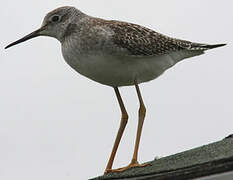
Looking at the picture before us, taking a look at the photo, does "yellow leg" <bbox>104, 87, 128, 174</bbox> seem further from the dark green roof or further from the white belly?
the dark green roof

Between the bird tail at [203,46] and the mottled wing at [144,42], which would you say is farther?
the bird tail at [203,46]

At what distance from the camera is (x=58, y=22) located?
32.9ft

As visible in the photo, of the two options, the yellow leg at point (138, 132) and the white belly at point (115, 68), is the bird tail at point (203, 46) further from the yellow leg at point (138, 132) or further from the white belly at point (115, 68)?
the yellow leg at point (138, 132)

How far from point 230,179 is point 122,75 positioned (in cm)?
339

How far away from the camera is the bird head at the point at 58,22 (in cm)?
989

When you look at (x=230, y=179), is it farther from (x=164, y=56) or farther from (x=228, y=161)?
(x=164, y=56)

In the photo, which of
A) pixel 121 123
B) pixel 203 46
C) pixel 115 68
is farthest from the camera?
pixel 203 46

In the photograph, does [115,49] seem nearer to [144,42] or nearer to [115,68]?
[115,68]

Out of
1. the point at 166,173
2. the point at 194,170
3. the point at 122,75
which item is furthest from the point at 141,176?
the point at 122,75

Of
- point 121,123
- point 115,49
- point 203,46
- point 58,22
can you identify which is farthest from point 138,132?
point 58,22

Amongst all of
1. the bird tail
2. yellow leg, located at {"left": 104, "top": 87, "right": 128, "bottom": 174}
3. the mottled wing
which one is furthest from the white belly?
the bird tail

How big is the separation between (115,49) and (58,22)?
1338 mm

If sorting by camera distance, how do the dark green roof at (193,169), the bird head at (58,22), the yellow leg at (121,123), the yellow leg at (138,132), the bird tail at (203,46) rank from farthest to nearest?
1. the bird tail at (203,46)
2. the yellow leg at (121,123)
3. the bird head at (58,22)
4. the yellow leg at (138,132)
5. the dark green roof at (193,169)

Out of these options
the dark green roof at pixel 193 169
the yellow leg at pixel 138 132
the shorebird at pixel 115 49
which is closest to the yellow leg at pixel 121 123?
the shorebird at pixel 115 49
